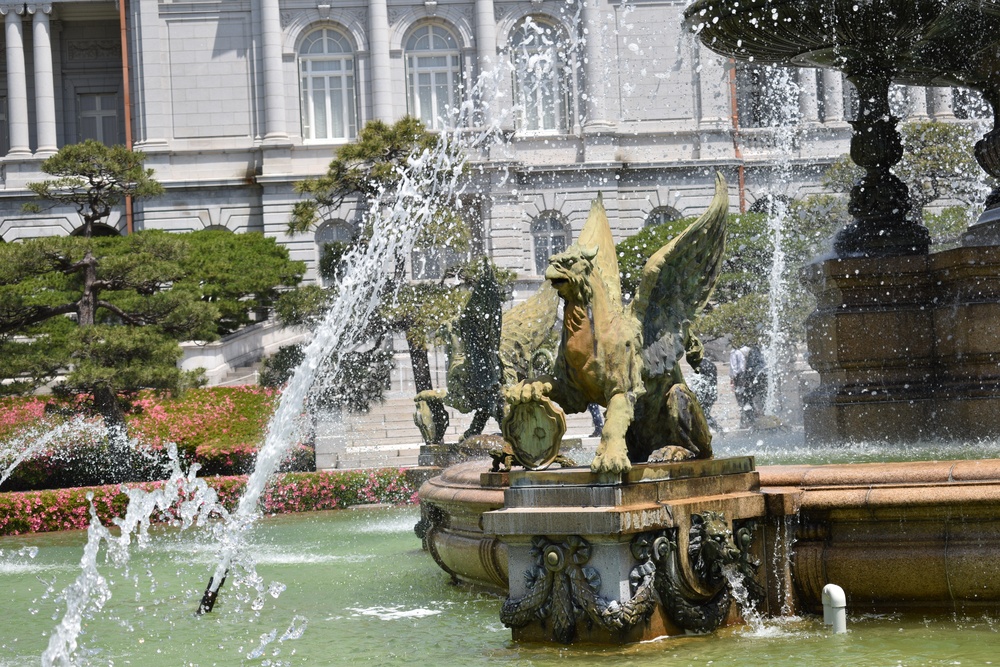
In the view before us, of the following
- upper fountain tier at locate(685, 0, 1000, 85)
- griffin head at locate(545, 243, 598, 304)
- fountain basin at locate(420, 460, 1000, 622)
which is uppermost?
upper fountain tier at locate(685, 0, 1000, 85)

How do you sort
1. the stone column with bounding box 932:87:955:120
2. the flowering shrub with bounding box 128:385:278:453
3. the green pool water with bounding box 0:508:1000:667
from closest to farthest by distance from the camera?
the green pool water with bounding box 0:508:1000:667 → the flowering shrub with bounding box 128:385:278:453 → the stone column with bounding box 932:87:955:120

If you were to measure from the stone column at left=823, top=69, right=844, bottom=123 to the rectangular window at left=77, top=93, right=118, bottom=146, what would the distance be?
2288 cm

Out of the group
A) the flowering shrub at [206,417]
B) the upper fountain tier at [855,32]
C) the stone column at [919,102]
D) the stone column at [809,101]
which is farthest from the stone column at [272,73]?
the upper fountain tier at [855,32]

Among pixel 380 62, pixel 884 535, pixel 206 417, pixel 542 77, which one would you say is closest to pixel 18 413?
pixel 206 417

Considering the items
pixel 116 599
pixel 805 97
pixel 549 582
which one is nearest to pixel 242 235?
pixel 805 97

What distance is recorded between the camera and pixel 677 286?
764 centimetres

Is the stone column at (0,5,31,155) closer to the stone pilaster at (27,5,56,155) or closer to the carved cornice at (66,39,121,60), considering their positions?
the stone pilaster at (27,5,56,155)

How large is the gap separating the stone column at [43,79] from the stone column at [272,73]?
7.10 meters

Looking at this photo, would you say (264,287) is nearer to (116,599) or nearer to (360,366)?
(360,366)

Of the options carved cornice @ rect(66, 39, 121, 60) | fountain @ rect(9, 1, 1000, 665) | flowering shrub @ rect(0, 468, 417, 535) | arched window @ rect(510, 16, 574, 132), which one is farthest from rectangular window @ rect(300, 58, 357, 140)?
fountain @ rect(9, 1, 1000, 665)

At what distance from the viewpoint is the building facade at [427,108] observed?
140ft

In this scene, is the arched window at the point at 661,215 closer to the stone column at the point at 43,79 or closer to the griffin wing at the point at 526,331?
the stone column at the point at 43,79

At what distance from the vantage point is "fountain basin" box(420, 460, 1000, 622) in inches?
277

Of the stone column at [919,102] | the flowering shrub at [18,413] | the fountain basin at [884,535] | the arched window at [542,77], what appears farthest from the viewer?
the arched window at [542,77]
